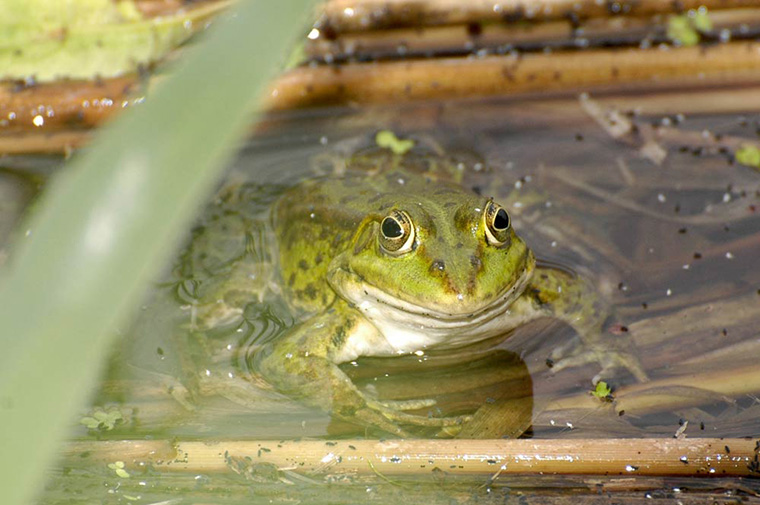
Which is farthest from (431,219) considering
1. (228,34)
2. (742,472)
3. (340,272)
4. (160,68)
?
(160,68)

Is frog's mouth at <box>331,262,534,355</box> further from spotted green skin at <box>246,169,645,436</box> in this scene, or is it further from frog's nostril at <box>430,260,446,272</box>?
frog's nostril at <box>430,260,446,272</box>

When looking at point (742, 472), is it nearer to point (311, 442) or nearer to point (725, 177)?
point (311, 442)

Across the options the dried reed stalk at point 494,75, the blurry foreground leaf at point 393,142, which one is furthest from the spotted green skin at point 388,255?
the dried reed stalk at point 494,75

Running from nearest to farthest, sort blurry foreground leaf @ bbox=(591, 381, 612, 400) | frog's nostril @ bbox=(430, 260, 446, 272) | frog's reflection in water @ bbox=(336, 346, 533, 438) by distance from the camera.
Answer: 1. frog's nostril @ bbox=(430, 260, 446, 272)
2. frog's reflection in water @ bbox=(336, 346, 533, 438)
3. blurry foreground leaf @ bbox=(591, 381, 612, 400)

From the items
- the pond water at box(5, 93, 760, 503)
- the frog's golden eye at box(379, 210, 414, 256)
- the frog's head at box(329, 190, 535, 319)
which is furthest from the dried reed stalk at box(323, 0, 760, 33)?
the frog's golden eye at box(379, 210, 414, 256)

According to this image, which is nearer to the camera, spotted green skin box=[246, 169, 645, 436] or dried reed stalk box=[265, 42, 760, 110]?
spotted green skin box=[246, 169, 645, 436]

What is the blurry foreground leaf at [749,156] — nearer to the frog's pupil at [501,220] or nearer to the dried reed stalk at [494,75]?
the dried reed stalk at [494,75]

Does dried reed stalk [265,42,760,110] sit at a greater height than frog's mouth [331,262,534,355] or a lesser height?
greater
